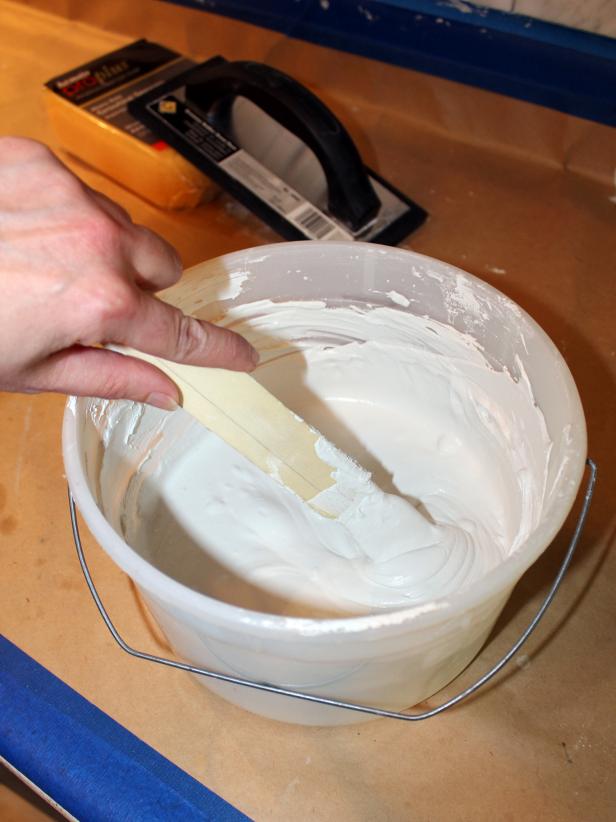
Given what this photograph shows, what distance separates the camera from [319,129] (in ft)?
2.92

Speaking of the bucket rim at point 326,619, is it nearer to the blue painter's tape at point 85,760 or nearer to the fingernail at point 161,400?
the fingernail at point 161,400

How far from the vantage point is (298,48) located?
1.15m

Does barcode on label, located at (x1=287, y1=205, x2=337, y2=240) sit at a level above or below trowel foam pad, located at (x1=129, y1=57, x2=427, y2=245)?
below

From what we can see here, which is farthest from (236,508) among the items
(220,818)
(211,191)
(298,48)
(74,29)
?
(74,29)

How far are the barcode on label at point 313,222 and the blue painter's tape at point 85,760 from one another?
1.70ft

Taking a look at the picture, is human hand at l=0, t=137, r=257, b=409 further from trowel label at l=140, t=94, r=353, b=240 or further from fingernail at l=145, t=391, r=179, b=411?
trowel label at l=140, t=94, r=353, b=240

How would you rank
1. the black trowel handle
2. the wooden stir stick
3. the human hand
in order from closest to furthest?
the human hand → the wooden stir stick → the black trowel handle

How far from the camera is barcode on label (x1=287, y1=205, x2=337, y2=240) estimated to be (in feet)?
3.01

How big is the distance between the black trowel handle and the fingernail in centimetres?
43

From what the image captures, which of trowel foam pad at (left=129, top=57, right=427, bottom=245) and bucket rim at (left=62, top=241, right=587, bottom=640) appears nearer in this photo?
bucket rim at (left=62, top=241, right=587, bottom=640)

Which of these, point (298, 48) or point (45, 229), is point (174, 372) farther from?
point (298, 48)

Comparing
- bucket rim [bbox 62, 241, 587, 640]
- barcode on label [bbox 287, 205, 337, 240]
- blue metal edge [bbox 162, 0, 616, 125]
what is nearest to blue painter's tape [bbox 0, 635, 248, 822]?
bucket rim [bbox 62, 241, 587, 640]

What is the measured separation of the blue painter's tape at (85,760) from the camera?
61 cm

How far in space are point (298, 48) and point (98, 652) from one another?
0.85 m
